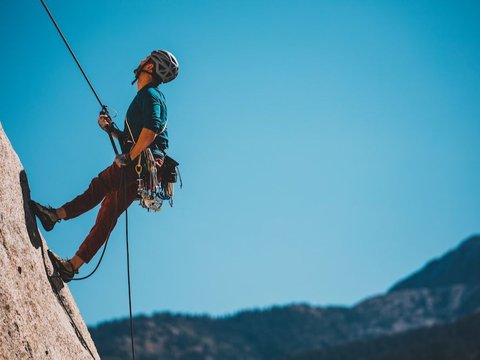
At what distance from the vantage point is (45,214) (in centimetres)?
850

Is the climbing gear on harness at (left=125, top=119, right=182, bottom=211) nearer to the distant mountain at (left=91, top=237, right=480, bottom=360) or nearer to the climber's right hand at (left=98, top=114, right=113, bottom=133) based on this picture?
the climber's right hand at (left=98, top=114, right=113, bottom=133)

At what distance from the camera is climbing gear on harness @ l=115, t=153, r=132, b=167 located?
28.1 ft

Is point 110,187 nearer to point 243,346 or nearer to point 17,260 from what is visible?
point 17,260

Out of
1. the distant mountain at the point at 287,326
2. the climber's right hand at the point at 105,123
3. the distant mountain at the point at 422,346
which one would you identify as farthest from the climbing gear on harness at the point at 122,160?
the distant mountain at the point at 287,326

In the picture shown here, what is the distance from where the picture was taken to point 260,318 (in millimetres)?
173000

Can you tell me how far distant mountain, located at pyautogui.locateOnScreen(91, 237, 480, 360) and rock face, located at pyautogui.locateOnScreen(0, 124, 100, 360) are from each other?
417 ft

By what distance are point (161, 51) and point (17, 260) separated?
290 centimetres

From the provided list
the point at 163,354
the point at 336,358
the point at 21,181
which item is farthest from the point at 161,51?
the point at 163,354

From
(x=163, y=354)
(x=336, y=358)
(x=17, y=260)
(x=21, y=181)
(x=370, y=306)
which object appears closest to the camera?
(x=17, y=260)

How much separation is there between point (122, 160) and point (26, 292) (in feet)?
5.98

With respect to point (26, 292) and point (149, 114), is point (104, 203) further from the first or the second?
point (26, 292)

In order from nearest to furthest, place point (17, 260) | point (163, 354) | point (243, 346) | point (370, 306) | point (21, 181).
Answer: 1. point (17, 260)
2. point (21, 181)
3. point (163, 354)
4. point (243, 346)
5. point (370, 306)

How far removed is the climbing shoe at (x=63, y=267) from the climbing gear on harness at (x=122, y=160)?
1169 millimetres

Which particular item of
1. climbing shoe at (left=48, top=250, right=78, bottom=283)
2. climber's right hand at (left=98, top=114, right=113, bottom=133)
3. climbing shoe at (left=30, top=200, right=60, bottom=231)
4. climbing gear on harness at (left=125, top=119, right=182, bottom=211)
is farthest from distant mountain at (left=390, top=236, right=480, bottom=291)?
climbing shoe at (left=30, top=200, right=60, bottom=231)
